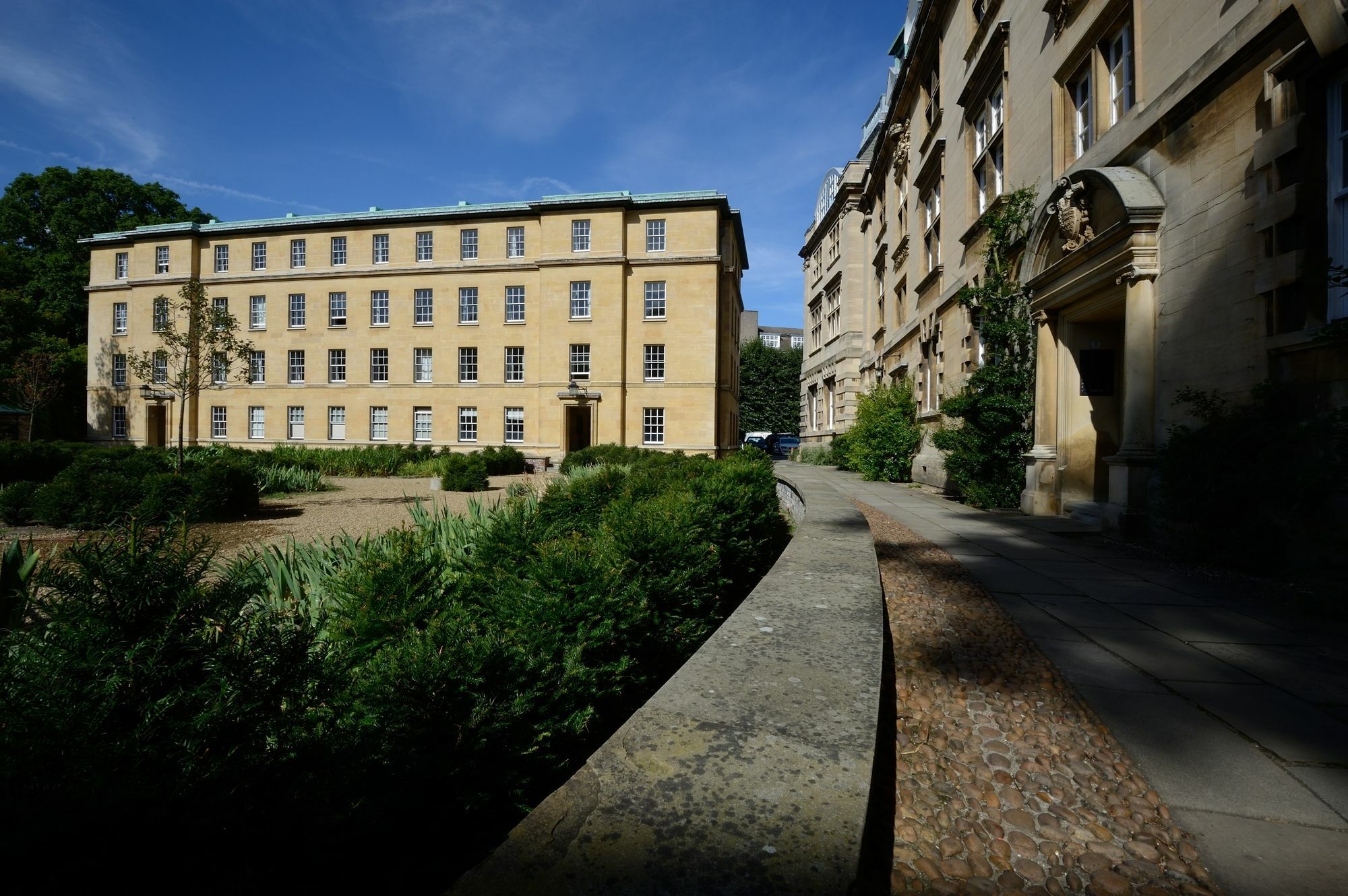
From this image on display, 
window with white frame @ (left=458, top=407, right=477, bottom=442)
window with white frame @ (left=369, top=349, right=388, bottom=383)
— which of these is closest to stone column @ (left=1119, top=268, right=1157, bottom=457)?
window with white frame @ (left=458, top=407, right=477, bottom=442)

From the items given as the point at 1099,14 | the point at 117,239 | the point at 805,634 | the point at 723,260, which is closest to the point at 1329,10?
the point at 1099,14

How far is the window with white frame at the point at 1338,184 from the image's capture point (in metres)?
4.82

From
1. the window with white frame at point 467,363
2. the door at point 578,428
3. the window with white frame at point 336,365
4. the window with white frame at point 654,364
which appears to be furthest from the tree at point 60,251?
the window with white frame at point 654,364

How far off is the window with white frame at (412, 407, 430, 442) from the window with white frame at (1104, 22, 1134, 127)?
28276 mm

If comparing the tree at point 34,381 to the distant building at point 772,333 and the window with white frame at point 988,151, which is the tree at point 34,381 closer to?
the window with white frame at point 988,151

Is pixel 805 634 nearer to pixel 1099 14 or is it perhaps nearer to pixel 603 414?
pixel 1099 14

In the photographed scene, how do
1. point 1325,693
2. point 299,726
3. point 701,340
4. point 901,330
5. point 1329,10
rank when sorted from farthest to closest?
point 701,340 < point 901,330 < point 1329,10 < point 1325,693 < point 299,726

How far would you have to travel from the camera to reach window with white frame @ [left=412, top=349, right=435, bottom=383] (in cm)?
2966

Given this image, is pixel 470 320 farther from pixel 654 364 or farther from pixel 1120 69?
pixel 1120 69

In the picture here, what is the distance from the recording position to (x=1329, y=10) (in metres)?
4.66

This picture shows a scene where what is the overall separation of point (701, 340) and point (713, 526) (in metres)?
24.0

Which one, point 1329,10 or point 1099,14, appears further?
point 1099,14

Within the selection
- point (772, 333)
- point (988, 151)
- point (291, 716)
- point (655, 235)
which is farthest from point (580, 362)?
point (772, 333)

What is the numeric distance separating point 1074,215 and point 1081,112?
2301 millimetres
